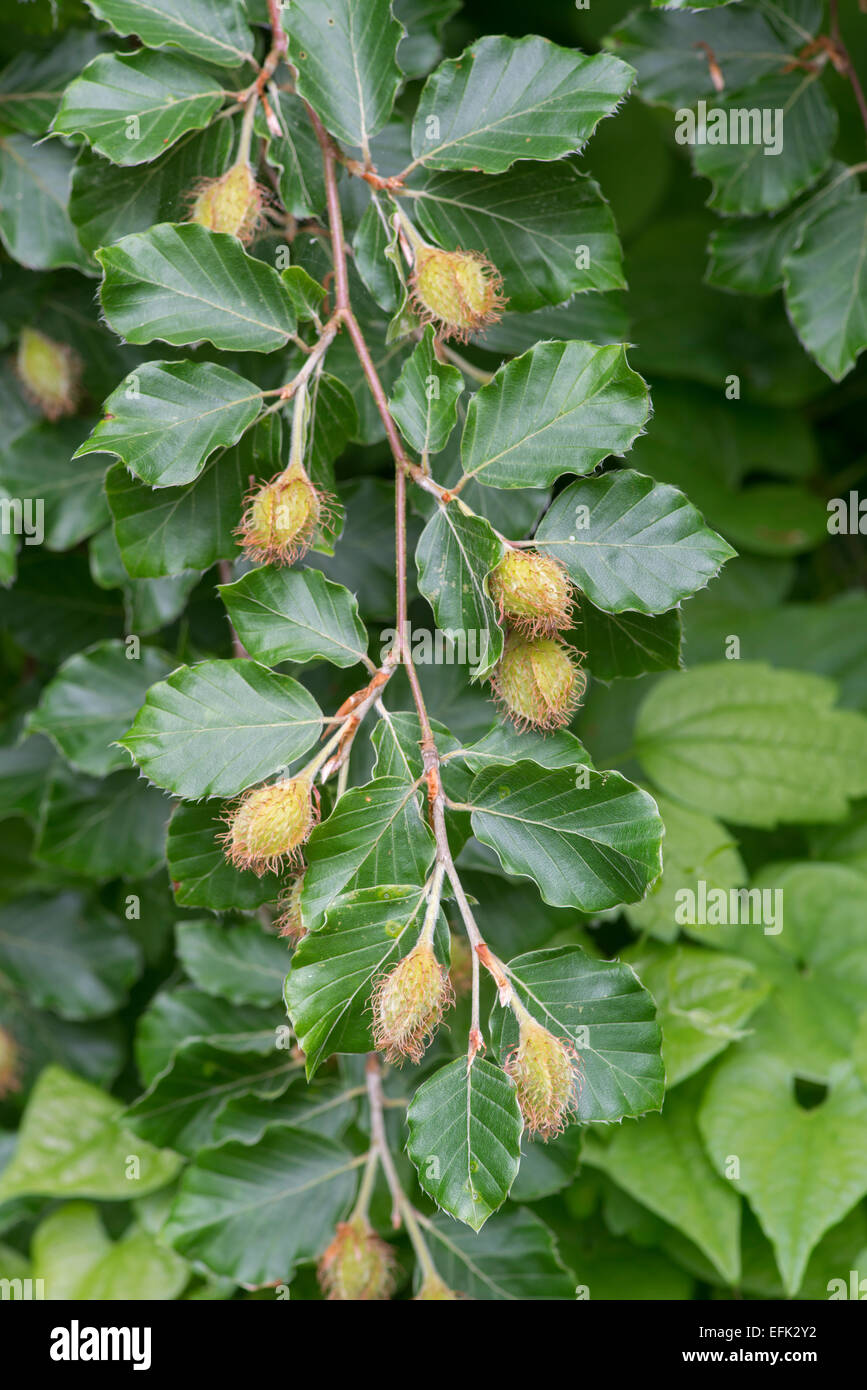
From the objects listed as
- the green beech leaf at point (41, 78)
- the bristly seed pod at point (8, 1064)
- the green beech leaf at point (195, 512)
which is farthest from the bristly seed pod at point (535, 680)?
the bristly seed pod at point (8, 1064)

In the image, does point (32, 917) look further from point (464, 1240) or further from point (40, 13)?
point (40, 13)

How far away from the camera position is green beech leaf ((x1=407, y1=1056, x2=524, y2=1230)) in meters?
0.64

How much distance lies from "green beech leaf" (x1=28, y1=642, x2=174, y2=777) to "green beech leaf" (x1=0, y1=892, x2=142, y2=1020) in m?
0.32

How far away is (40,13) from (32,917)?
40.8 inches

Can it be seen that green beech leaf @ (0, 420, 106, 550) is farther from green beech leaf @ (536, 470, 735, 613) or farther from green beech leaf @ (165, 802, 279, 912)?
green beech leaf @ (536, 470, 735, 613)

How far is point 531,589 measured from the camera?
26.4 inches

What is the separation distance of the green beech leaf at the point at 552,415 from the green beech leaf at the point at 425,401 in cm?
2

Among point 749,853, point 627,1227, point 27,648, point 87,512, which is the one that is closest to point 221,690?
point 87,512

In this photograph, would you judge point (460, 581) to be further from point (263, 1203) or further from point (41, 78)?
point (41, 78)

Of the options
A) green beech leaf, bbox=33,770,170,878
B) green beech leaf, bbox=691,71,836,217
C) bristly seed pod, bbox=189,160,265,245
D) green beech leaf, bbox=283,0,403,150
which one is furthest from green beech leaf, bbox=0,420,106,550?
green beech leaf, bbox=691,71,836,217

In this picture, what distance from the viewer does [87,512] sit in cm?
113

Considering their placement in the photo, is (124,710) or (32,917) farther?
(32,917)

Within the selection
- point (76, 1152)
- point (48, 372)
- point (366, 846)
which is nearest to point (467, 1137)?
point (366, 846)

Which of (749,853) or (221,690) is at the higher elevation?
(221,690)
